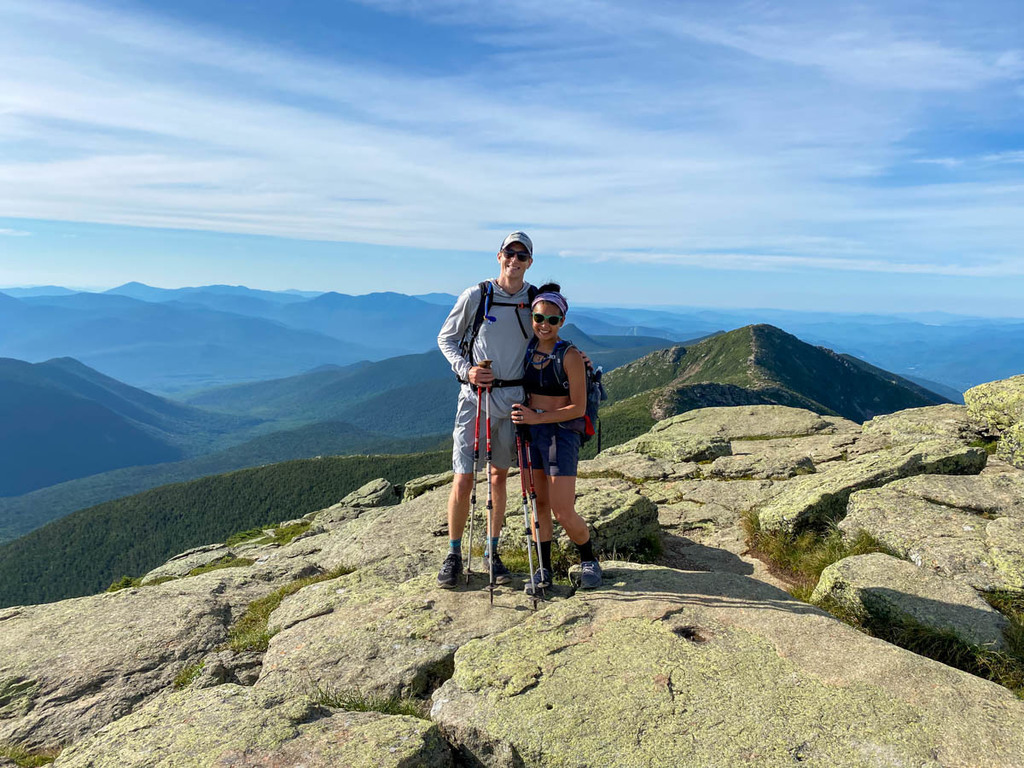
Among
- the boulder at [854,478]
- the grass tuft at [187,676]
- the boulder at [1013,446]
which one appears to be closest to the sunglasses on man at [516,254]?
the grass tuft at [187,676]

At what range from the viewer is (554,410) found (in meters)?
9.28

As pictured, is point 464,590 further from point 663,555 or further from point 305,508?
point 305,508

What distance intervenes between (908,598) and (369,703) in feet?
28.3

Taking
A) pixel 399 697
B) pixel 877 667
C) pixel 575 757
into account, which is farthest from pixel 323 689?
pixel 877 667

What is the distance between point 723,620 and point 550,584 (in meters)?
2.95

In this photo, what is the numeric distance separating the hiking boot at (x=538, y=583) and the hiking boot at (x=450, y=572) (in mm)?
1334

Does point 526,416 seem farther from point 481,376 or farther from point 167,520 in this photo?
point 167,520

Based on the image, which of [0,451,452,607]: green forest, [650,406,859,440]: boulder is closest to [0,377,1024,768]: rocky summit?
[650,406,859,440]: boulder

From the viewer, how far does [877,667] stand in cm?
682

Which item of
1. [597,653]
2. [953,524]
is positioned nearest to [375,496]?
[597,653]

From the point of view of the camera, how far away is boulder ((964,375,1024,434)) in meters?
18.4

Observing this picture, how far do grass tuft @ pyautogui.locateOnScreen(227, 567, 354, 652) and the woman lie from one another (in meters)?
5.16

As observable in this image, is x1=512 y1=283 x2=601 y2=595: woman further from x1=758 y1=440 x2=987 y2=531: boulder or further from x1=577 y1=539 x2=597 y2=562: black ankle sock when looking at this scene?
x1=758 y1=440 x2=987 y2=531: boulder

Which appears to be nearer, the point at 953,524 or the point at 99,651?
the point at 99,651
